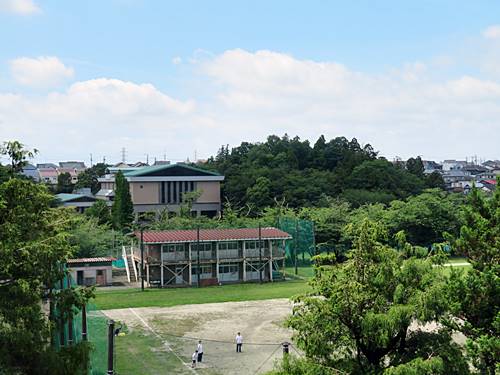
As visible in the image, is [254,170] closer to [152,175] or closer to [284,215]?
[152,175]

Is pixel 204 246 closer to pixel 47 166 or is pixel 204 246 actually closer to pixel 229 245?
pixel 229 245

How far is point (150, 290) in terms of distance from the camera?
3622 cm

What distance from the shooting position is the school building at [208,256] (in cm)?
3741

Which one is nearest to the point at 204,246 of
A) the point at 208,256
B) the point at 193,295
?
the point at 208,256

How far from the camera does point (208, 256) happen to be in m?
38.4

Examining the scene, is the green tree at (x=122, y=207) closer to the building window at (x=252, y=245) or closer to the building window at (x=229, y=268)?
the building window at (x=229, y=268)

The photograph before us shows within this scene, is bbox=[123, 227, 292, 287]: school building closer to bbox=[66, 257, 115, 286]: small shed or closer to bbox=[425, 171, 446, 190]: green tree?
bbox=[66, 257, 115, 286]: small shed

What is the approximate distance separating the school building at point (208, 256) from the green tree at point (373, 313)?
1034 inches

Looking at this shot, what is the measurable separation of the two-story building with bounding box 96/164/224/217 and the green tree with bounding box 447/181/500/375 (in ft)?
166

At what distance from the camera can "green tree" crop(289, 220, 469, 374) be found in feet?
33.8

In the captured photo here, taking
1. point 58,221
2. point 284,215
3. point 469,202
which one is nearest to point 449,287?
point 469,202

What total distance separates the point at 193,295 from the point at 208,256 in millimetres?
4325

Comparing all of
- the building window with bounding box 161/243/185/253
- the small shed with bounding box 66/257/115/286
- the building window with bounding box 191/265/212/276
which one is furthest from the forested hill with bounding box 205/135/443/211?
the small shed with bounding box 66/257/115/286

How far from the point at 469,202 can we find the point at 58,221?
977cm
